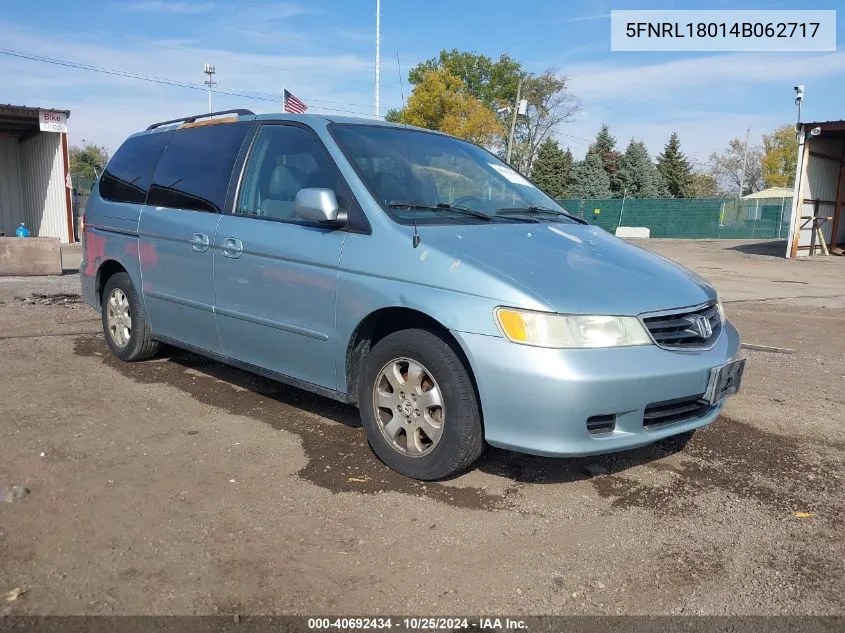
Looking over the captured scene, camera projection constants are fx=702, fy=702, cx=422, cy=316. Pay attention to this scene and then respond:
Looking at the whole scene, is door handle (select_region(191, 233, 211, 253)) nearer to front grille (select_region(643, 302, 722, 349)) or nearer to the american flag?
front grille (select_region(643, 302, 722, 349))

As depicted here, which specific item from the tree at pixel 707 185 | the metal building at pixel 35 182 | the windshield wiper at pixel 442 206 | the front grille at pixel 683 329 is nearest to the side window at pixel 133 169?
the windshield wiper at pixel 442 206

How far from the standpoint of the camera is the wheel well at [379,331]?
336cm

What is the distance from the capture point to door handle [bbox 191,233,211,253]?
4.52 m

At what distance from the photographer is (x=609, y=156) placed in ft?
189

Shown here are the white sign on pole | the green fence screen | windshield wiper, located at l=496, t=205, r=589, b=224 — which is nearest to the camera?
windshield wiper, located at l=496, t=205, r=589, b=224

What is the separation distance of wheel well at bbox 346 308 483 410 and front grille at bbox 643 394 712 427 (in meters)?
0.87

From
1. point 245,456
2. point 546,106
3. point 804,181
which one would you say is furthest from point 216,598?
point 546,106

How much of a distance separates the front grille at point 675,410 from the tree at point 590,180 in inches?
2049

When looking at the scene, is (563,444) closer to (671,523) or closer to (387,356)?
(671,523)

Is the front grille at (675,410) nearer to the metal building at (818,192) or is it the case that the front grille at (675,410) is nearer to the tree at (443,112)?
the metal building at (818,192)

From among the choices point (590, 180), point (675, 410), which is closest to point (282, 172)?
point (675, 410)

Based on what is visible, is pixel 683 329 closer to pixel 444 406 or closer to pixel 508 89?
pixel 444 406

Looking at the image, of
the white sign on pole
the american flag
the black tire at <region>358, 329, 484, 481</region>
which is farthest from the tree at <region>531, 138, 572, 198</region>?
the black tire at <region>358, 329, 484, 481</region>

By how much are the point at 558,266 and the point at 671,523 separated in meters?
1.28
